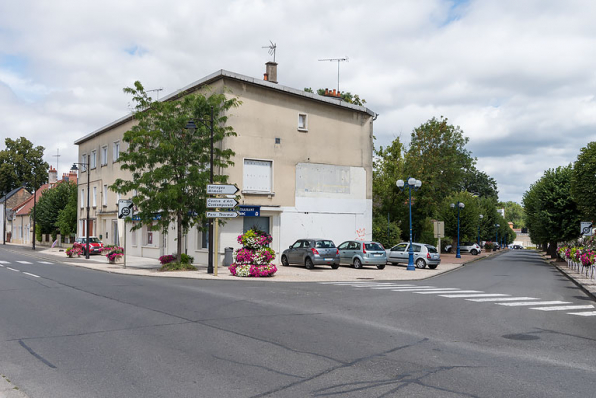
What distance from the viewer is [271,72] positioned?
32125 millimetres

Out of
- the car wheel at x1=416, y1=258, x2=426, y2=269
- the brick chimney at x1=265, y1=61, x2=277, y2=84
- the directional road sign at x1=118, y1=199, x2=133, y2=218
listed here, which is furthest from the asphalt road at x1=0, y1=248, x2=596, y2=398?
the brick chimney at x1=265, y1=61, x2=277, y2=84

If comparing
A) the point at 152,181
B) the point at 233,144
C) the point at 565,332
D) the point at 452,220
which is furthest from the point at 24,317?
the point at 452,220

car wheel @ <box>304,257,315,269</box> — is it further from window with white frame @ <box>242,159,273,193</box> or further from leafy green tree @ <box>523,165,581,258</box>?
leafy green tree @ <box>523,165,581,258</box>

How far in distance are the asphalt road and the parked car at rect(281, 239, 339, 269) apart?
1160 centimetres

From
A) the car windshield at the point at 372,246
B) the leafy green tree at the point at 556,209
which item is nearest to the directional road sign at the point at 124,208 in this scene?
the car windshield at the point at 372,246

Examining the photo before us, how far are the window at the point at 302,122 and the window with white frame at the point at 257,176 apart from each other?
3246 mm

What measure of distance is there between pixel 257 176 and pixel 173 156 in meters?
6.69

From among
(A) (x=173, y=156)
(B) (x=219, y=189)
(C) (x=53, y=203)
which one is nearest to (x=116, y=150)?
(A) (x=173, y=156)

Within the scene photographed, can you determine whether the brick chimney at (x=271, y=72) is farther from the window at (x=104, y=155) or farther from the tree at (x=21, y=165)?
the tree at (x=21, y=165)

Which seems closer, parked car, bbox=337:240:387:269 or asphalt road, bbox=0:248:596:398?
asphalt road, bbox=0:248:596:398

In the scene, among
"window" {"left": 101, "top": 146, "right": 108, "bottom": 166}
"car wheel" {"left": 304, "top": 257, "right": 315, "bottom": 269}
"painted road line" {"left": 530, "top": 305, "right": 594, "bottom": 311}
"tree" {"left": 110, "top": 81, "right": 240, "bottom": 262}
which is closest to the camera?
"painted road line" {"left": 530, "top": 305, "right": 594, "bottom": 311}

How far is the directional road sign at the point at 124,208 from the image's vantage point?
2461 cm

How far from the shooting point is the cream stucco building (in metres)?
28.0

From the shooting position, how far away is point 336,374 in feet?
20.2
